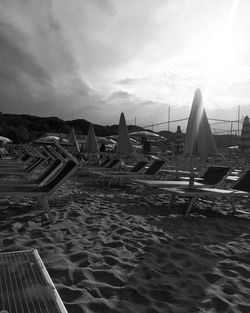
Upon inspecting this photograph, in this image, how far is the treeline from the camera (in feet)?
212

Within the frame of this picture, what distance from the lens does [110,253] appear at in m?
3.23

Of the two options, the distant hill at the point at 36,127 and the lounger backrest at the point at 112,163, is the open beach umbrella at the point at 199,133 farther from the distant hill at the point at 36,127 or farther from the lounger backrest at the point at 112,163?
the distant hill at the point at 36,127

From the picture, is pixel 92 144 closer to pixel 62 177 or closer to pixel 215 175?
pixel 215 175

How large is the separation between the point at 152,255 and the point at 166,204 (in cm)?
305

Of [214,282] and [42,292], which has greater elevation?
[42,292]

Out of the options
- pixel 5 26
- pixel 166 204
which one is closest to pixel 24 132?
pixel 5 26

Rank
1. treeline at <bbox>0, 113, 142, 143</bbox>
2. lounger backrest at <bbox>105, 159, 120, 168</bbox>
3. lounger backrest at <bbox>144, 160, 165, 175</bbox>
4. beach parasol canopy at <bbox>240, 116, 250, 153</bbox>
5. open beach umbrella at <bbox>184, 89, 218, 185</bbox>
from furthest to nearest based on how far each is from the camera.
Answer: treeline at <bbox>0, 113, 142, 143</bbox>
beach parasol canopy at <bbox>240, 116, 250, 153</bbox>
lounger backrest at <bbox>105, 159, 120, 168</bbox>
lounger backrest at <bbox>144, 160, 165, 175</bbox>
open beach umbrella at <bbox>184, 89, 218, 185</bbox>

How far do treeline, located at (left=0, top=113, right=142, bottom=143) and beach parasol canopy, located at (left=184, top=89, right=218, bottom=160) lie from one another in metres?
59.4

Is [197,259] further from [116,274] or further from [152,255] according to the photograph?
[116,274]

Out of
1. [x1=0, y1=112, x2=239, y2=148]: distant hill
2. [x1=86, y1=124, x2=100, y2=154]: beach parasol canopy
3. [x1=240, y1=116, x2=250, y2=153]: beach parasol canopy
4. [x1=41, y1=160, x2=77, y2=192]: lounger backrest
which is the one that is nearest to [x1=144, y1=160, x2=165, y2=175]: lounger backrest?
[x1=41, y1=160, x2=77, y2=192]: lounger backrest

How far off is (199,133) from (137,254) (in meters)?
3.33

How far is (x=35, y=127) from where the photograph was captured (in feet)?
278

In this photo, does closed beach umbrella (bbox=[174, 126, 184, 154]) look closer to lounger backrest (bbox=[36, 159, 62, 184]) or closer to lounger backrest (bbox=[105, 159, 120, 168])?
lounger backrest (bbox=[105, 159, 120, 168])

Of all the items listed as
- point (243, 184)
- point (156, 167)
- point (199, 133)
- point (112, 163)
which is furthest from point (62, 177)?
point (112, 163)
